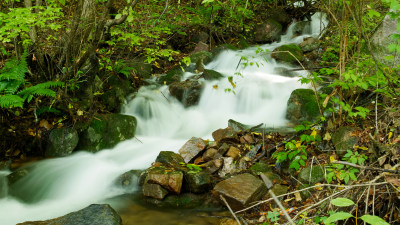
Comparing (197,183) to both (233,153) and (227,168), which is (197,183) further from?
(233,153)

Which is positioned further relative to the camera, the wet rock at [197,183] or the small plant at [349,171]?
the wet rock at [197,183]

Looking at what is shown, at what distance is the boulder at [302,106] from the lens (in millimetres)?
5617

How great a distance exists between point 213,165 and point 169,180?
91 centimetres

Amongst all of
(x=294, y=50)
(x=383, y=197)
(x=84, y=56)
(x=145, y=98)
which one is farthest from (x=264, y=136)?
(x=294, y=50)

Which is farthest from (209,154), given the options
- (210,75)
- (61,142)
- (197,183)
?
(210,75)

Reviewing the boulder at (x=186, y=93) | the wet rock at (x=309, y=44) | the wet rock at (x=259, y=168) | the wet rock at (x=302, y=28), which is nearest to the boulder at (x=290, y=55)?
the wet rock at (x=309, y=44)

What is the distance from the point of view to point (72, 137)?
214 inches

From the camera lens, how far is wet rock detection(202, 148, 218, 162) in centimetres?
486

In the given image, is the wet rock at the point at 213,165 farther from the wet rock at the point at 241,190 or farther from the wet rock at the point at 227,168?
the wet rock at the point at 241,190

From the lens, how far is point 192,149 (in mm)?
5062

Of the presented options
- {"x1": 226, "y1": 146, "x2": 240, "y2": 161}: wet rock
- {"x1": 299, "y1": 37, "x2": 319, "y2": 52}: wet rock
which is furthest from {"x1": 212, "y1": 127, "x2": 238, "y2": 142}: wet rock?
{"x1": 299, "y1": 37, "x2": 319, "y2": 52}: wet rock

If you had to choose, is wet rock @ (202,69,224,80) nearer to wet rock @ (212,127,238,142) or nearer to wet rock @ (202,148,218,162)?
wet rock @ (212,127,238,142)

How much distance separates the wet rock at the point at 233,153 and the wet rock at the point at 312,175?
4.14ft

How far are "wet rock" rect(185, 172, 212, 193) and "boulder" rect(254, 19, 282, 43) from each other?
8.95 meters
